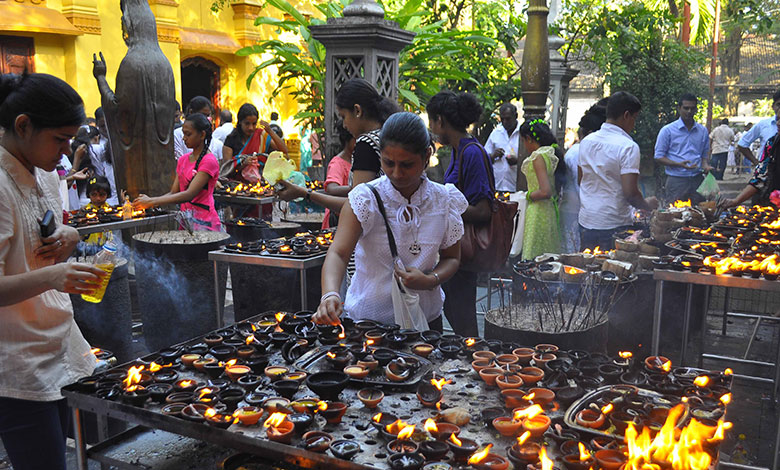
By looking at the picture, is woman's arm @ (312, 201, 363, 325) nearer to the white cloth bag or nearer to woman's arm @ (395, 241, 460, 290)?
woman's arm @ (395, 241, 460, 290)

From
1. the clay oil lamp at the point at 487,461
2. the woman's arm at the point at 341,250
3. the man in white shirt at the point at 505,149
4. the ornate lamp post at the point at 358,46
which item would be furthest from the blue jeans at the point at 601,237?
the clay oil lamp at the point at 487,461

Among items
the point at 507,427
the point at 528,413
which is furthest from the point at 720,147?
the point at 507,427

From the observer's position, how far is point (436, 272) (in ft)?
10.4

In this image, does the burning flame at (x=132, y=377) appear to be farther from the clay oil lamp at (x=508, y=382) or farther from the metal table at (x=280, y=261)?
the metal table at (x=280, y=261)

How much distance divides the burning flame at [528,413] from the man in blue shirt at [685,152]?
24.9 feet

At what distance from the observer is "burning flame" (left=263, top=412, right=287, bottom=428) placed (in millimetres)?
2043

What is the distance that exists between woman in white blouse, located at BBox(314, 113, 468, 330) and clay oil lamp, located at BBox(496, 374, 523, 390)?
0.77 metres

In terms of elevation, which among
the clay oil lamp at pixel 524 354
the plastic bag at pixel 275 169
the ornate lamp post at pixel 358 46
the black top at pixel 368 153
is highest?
the ornate lamp post at pixel 358 46

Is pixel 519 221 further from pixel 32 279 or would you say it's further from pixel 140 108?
pixel 32 279

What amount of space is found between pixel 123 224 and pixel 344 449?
4799mm

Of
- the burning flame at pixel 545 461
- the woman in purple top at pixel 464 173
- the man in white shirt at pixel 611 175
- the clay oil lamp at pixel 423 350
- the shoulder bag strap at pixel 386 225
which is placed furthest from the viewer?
the man in white shirt at pixel 611 175

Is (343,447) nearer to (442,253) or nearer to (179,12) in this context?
(442,253)

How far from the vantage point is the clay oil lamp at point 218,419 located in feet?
6.77

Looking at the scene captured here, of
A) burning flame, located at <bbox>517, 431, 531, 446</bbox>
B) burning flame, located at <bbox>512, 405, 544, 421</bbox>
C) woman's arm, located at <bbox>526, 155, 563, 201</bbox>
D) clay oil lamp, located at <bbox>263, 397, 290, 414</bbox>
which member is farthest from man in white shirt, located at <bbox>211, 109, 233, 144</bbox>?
burning flame, located at <bbox>517, 431, 531, 446</bbox>
